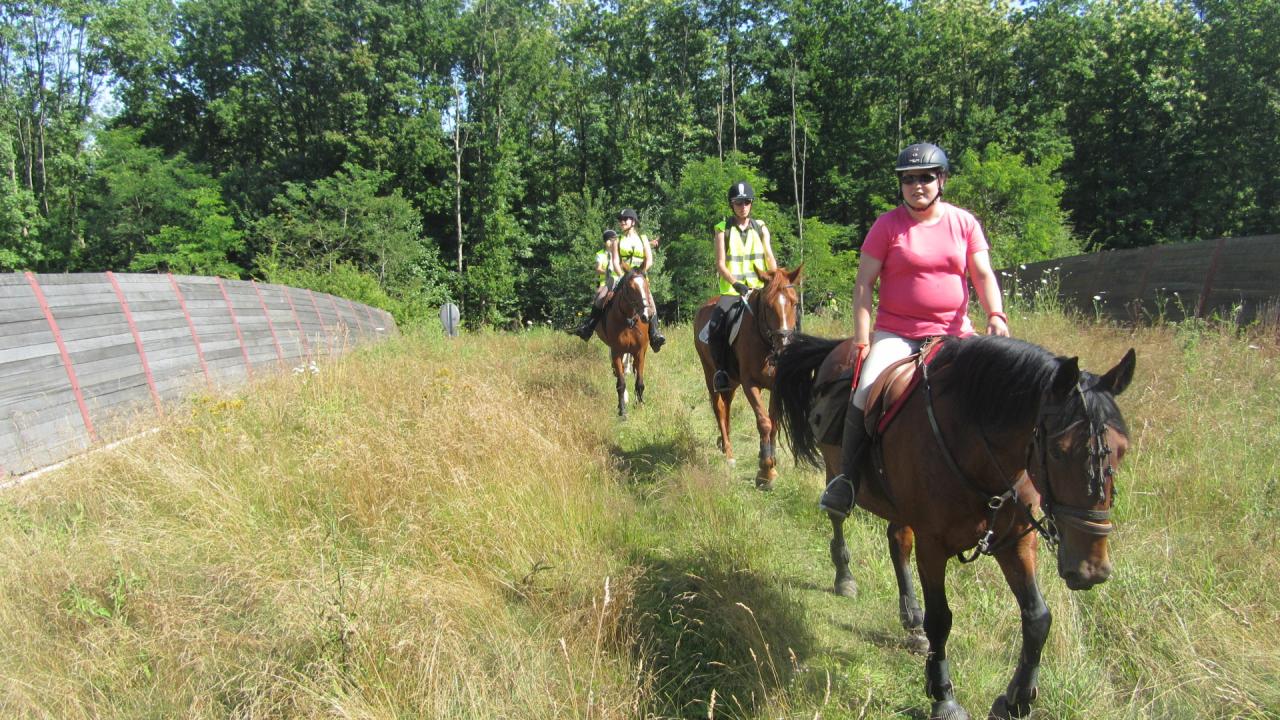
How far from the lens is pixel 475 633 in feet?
10.4

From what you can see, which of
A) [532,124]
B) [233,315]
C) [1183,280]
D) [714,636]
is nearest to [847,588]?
[714,636]

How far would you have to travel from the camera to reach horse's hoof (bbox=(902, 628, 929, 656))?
350 cm

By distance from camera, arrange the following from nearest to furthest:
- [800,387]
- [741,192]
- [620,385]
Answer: [800,387] < [741,192] < [620,385]

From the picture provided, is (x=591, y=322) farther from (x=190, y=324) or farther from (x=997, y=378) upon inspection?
(x=997, y=378)

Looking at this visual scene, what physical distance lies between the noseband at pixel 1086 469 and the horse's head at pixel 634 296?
711 centimetres

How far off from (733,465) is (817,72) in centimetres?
3489

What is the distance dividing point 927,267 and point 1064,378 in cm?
114

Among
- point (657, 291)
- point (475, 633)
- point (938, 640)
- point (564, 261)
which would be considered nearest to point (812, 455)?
point (938, 640)

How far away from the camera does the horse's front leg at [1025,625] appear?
2.61m

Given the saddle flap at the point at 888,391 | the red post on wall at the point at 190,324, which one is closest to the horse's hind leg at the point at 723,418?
the saddle flap at the point at 888,391

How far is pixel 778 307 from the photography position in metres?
5.57

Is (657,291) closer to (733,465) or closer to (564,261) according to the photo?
(564,261)

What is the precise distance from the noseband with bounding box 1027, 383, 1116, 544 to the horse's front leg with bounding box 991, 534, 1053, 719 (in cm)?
41

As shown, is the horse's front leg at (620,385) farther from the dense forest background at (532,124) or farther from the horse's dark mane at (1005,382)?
the dense forest background at (532,124)
